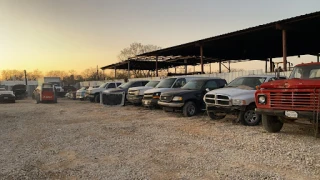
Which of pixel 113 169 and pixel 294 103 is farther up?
pixel 294 103

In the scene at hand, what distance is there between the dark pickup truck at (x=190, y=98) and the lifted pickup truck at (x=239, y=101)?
1483mm

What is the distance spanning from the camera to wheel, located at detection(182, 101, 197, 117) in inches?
464

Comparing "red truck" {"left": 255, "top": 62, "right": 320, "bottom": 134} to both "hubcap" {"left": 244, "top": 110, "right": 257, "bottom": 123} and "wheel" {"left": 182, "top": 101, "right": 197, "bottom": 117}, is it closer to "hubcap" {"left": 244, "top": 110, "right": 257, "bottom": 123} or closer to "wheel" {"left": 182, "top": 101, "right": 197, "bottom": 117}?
"hubcap" {"left": 244, "top": 110, "right": 257, "bottom": 123}

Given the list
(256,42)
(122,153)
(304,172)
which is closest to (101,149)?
(122,153)

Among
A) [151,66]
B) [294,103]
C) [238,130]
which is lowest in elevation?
[238,130]

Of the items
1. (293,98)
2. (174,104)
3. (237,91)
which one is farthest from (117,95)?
(293,98)

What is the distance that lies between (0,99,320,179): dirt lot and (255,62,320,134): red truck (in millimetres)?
533

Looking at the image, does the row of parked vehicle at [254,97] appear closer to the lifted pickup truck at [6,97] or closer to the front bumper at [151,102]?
the front bumper at [151,102]

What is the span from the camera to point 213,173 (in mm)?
4691

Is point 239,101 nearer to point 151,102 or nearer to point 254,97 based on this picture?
point 254,97

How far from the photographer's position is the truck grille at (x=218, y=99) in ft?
30.9

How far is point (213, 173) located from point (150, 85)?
1322cm

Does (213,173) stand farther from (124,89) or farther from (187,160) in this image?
(124,89)

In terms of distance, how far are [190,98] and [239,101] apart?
303cm
